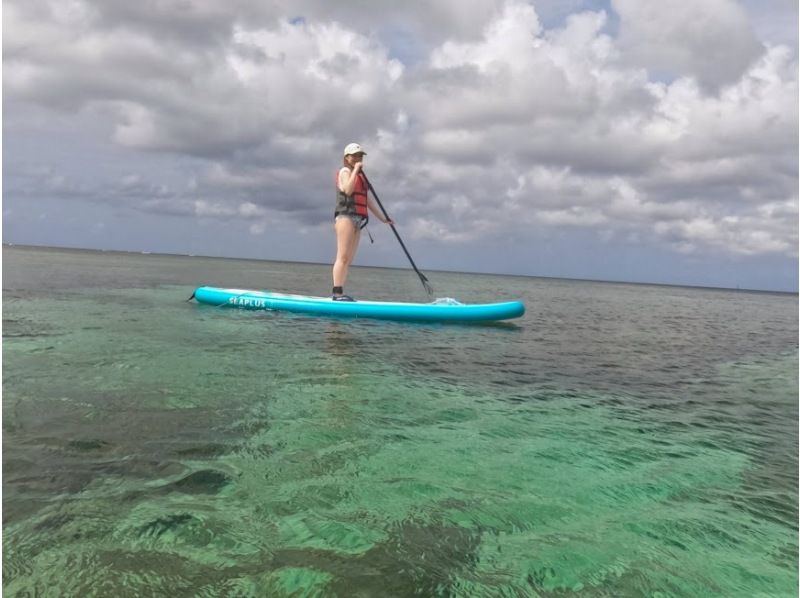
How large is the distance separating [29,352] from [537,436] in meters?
7.43

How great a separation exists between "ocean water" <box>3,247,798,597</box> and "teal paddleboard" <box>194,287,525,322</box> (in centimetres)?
475

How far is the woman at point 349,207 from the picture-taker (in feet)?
41.5

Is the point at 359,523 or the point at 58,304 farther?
the point at 58,304

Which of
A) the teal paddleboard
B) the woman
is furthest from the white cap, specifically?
the teal paddleboard

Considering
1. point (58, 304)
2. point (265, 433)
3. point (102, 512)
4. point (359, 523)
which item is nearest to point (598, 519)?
point (359, 523)

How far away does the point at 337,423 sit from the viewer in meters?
5.23

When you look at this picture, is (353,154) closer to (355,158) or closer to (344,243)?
(355,158)

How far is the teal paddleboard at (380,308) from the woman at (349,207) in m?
0.77

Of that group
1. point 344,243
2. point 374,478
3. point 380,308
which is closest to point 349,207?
point 344,243

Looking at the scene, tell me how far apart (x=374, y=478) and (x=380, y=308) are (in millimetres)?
9762

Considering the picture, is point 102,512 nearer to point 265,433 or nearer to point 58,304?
→ point 265,433

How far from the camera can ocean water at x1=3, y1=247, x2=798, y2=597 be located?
273 centimetres

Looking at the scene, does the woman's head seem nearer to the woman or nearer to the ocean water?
the woman

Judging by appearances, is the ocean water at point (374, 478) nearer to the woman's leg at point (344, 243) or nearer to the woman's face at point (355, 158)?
the woman's leg at point (344, 243)
